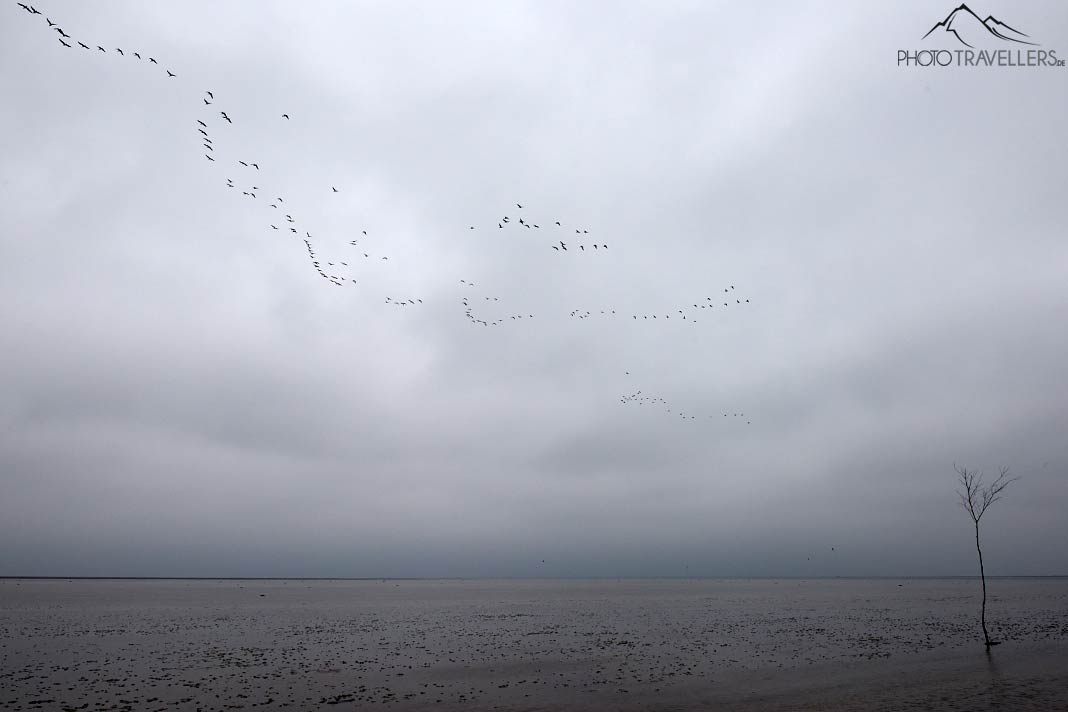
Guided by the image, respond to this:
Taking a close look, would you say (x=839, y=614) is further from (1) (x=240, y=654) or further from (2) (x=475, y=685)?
(1) (x=240, y=654)

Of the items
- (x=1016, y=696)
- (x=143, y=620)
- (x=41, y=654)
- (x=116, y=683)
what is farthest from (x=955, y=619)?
(x=143, y=620)

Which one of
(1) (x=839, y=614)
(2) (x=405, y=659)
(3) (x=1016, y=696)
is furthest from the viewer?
(1) (x=839, y=614)

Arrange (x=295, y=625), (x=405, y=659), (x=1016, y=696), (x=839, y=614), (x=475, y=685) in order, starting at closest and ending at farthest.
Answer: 1. (x=1016, y=696)
2. (x=475, y=685)
3. (x=405, y=659)
4. (x=295, y=625)
5. (x=839, y=614)

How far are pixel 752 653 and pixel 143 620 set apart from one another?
208 ft

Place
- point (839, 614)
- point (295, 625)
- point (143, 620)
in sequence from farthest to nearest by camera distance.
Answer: point (839, 614) → point (143, 620) → point (295, 625)

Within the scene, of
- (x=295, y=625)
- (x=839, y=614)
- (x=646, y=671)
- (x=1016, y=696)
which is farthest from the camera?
(x=839, y=614)

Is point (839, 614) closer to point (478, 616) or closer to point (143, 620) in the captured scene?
point (478, 616)

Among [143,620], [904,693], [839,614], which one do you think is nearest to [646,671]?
[904,693]

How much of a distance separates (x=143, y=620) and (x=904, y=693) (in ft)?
238

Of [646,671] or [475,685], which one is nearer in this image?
[475,685]

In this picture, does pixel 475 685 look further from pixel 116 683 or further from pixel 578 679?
pixel 116 683

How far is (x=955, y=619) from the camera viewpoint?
6475cm

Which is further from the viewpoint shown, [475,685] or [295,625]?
[295,625]

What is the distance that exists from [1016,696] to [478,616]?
59030 mm
